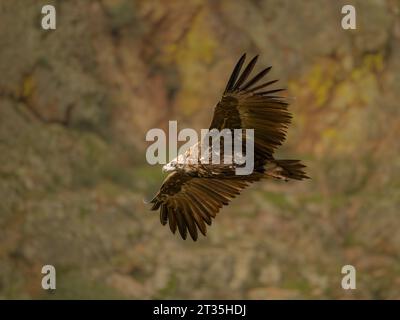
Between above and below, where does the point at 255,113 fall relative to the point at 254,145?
above

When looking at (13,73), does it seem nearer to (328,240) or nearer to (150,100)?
(150,100)

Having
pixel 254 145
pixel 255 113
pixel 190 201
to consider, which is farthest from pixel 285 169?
pixel 190 201

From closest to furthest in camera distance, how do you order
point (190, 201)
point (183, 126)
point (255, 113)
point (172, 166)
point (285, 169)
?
point (255, 113) → point (285, 169) → point (172, 166) → point (190, 201) → point (183, 126)

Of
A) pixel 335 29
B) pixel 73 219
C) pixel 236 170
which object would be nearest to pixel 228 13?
pixel 335 29

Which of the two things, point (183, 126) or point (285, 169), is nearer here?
point (285, 169)

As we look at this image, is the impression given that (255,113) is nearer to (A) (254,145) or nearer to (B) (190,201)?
(A) (254,145)

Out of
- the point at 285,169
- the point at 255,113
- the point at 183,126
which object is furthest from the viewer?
the point at 183,126

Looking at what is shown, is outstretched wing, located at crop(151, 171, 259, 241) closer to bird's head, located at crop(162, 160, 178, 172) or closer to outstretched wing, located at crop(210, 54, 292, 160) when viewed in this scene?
bird's head, located at crop(162, 160, 178, 172)

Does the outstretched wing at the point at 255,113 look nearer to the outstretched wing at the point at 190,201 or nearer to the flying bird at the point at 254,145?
the flying bird at the point at 254,145
